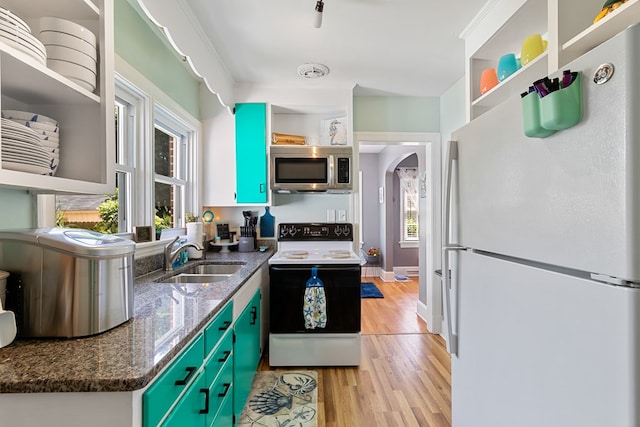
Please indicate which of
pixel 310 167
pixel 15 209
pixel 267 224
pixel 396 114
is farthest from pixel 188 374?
pixel 396 114

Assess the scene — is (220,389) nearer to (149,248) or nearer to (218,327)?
(218,327)

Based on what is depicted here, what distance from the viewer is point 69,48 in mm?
965

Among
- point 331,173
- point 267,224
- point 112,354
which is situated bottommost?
point 112,354

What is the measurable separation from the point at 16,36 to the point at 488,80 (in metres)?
2.04

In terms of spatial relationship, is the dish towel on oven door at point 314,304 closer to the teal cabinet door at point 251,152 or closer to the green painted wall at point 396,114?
the teal cabinet door at point 251,152

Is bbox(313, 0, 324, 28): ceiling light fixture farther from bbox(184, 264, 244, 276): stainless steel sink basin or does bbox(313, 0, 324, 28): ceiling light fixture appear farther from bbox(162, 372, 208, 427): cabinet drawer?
bbox(162, 372, 208, 427): cabinet drawer

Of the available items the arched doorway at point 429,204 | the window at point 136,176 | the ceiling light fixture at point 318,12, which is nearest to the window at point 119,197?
the window at point 136,176

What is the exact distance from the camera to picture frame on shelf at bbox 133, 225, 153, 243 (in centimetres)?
178

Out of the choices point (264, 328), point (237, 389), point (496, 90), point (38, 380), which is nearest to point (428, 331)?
point (264, 328)

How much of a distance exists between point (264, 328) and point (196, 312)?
5.59 ft

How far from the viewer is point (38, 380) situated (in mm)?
669

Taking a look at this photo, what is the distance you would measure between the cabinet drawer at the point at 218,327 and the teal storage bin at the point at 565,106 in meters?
1.23

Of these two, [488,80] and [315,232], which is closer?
[488,80]

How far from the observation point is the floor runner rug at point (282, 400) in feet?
5.82
